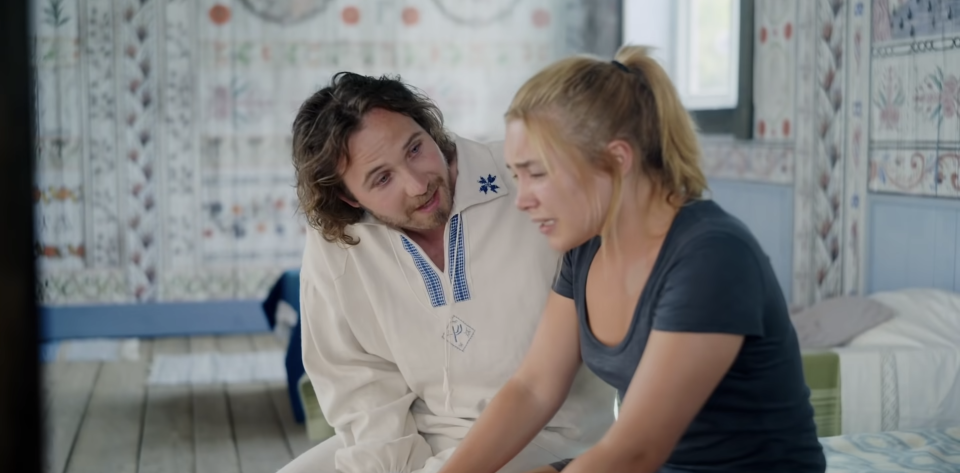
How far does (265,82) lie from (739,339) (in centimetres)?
453

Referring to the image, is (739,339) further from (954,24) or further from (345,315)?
(954,24)

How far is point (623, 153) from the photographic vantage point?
1.30 m

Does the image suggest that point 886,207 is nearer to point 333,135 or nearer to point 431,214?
point 431,214

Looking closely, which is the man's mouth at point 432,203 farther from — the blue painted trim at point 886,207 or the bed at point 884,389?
the blue painted trim at point 886,207

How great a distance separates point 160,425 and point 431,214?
7.76ft

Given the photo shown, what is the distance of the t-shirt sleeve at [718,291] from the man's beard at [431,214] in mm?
670

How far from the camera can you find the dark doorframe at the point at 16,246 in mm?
444

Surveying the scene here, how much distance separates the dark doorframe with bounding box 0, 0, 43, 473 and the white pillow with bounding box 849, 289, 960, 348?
251 cm

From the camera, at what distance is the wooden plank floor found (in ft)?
11.0

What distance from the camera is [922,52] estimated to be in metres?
3.03

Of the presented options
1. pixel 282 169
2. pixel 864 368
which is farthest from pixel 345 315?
pixel 282 169

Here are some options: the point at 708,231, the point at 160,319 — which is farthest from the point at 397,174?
the point at 160,319

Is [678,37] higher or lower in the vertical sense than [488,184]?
higher

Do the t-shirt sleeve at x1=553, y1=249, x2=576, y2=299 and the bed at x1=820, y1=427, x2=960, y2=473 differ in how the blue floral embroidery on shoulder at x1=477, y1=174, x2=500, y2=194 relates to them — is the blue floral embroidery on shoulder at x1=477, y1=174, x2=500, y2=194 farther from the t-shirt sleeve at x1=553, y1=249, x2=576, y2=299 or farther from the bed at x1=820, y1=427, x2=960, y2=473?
the bed at x1=820, y1=427, x2=960, y2=473
